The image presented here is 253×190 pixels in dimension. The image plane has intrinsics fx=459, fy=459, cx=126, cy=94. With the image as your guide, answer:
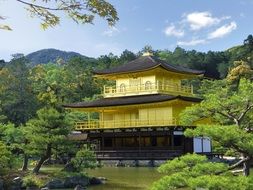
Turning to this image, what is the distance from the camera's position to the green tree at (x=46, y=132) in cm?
1978

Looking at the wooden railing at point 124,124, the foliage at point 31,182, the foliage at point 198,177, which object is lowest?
the foliage at point 31,182

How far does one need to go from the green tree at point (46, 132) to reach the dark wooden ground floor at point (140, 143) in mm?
12113

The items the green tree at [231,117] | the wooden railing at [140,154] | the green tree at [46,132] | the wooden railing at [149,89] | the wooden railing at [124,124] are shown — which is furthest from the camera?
the wooden railing at [149,89]

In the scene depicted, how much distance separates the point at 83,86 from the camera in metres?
56.8

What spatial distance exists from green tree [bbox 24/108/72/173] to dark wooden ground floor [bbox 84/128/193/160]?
12.1 metres

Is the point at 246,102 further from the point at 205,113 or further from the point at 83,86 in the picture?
the point at 83,86

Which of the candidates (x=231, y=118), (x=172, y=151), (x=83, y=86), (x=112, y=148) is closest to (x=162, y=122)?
(x=172, y=151)

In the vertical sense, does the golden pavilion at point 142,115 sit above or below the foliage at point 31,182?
above

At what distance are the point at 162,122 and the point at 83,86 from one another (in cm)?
2578

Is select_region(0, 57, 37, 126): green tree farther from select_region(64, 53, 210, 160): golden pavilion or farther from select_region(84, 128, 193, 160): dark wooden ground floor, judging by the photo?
select_region(84, 128, 193, 160): dark wooden ground floor

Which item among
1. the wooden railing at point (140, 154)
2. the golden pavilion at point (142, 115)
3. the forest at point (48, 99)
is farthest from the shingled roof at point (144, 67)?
the wooden railing at point (140, 154)

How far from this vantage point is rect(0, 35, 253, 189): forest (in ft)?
65.3

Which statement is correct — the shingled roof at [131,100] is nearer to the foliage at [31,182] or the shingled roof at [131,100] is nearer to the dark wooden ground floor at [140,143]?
the dark wooden ground floor at [140,143]

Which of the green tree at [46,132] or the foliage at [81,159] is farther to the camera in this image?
the green tree at [46,132]
